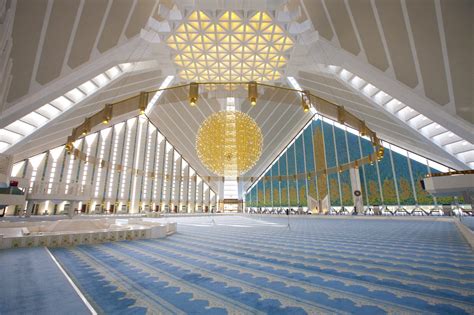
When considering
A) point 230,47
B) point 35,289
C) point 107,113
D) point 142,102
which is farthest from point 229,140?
point 35,289

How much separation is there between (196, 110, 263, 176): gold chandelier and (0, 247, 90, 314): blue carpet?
653cm

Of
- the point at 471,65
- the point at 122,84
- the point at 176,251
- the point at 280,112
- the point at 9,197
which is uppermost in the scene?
the point at 280,112

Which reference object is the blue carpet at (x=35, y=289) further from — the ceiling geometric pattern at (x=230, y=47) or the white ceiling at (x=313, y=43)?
the ceiling geometric pattern at (x=230, y=47)

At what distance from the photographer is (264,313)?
5.73 feet

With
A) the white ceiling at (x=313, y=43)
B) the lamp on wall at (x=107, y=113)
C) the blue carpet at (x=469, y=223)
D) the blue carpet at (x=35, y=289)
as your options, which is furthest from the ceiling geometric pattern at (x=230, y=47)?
the blue carpet at (x=469, y=223)

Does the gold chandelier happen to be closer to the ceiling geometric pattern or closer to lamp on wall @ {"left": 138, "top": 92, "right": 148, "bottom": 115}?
the ceiling geometric pattern

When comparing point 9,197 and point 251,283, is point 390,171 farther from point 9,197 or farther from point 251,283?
point 9,197

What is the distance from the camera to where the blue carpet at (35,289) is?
66.2 inches

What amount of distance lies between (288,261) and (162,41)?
10687mm

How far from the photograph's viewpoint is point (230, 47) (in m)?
11.1

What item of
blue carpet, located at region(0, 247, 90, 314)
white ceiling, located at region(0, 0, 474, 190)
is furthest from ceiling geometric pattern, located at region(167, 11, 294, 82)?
blue carpet, located at region(0, 247, 90, 314)

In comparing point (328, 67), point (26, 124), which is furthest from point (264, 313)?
point (26, 124)

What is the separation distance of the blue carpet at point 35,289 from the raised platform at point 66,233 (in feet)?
5.03

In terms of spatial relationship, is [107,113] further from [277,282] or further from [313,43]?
[313,43]
